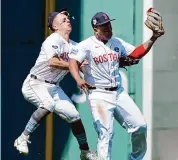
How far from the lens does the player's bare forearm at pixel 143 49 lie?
33.4 ft

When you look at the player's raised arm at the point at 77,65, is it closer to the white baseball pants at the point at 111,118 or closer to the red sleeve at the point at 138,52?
the white baseball pants at the point at 111,118

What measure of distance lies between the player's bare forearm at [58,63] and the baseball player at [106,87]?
153mm

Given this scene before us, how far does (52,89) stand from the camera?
10.6 m

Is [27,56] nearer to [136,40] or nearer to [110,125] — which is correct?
[136,40]

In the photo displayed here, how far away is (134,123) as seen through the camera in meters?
10.2

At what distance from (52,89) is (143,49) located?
124 centimetres

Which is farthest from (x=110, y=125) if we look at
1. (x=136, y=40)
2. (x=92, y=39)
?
(x=136, y=40)

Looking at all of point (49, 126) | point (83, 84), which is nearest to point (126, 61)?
point (83, 84)

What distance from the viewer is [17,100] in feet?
40.0

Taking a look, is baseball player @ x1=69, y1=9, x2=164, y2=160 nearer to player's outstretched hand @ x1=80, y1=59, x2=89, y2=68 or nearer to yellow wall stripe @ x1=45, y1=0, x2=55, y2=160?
player's outstretched hand @ x1=80, y1=59, x2=89, y2=68

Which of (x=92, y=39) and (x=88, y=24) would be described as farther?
(x=88, y=24)

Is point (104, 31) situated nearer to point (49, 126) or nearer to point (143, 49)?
point (143, 49)

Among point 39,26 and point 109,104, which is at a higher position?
point 39,26

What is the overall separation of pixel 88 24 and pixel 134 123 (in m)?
2.19
